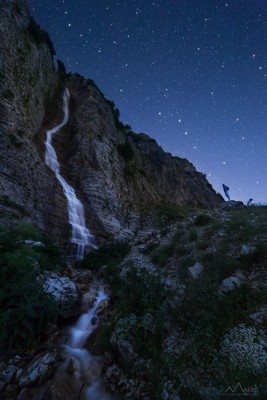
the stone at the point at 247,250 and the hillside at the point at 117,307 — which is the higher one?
the stone at the point at 247,250

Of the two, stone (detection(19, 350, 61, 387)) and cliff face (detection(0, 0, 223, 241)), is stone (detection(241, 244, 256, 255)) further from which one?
cliff face (detection(0, 0, 223, 241))

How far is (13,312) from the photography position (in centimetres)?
484

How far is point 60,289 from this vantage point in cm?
680

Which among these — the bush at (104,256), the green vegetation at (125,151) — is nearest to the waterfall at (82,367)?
the bush at (104,256)

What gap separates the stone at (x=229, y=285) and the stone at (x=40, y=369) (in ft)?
12.2

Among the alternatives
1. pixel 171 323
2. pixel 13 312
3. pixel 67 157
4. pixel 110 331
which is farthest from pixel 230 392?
pixel 67 157

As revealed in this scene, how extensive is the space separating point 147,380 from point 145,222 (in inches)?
775

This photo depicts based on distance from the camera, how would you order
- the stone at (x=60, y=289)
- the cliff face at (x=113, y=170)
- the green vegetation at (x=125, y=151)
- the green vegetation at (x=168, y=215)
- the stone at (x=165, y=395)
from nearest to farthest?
the stone at (x=165, y=395) → the stone at (x=60, y=289) → the cliff face at (x=113, y=170) → the green vegetation at (x=168, y=215) → the green vegetation at (x=125, y=151)

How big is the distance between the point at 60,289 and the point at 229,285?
489 centimetres

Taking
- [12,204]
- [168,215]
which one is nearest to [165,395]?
[12,204]

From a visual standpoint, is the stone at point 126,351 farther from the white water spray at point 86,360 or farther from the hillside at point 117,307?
the white water spray at point 86,360

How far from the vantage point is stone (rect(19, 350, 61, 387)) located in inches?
161

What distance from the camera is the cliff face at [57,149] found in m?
14.3

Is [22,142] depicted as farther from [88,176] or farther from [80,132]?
[80,132]
